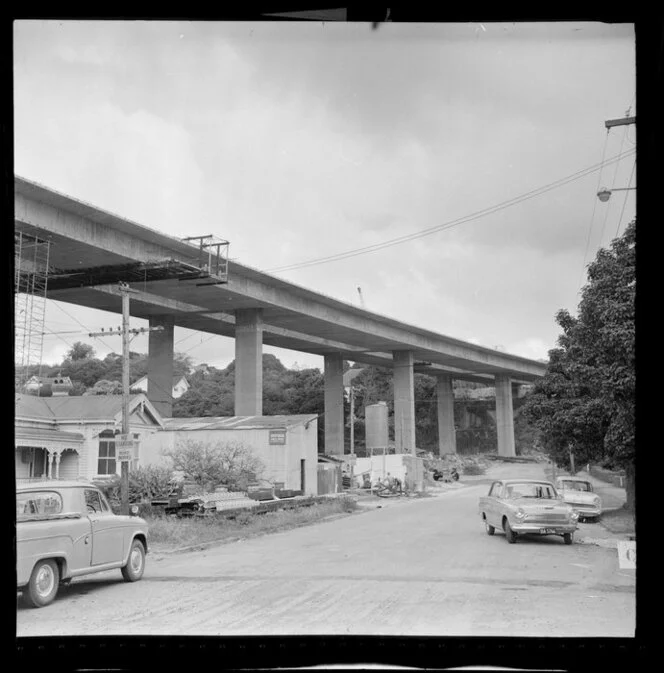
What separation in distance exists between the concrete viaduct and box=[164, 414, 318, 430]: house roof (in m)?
0.54

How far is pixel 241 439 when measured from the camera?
21516 millimetres

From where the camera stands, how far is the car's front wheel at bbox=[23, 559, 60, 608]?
4759 mm

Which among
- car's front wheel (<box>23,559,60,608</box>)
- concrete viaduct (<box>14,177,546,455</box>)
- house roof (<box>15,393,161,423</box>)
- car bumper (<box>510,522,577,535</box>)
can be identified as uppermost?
concrete viaduct (<box>14,177,546,455</box>)

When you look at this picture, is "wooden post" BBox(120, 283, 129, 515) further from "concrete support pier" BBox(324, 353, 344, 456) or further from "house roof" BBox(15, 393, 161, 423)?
"concrete support pier" BBox(324, 353, 344, 456)

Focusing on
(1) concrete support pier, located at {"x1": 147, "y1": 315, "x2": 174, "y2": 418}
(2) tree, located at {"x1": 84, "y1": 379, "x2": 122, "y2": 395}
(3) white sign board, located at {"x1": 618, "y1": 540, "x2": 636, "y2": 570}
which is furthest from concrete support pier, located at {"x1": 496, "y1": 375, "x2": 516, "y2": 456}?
(3) white sign board, located at {"x1": 618, "y1": 540, "x2": 636, "y2": 570}

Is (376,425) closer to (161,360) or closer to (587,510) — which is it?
(587,510)

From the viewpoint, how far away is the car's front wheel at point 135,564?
761 cm

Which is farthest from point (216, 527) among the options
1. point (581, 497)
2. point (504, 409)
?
point (504, 409)

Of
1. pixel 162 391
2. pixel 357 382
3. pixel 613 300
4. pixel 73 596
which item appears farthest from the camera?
pixel 357 382

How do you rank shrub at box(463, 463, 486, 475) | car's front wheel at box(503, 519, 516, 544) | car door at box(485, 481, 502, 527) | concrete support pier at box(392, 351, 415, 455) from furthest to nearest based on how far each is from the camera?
shrub at box(463, 463, 486, 475) < concrete support pier at box(392, 351, 415, 455) < car door at box(485, 481, 502, 527) < car's front wheel at box(503, 519, 516, 544)

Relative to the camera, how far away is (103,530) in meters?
7.31
